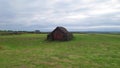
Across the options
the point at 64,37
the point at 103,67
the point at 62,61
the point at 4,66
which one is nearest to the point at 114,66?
the point at 103,67

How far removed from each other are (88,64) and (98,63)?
3.51 ft

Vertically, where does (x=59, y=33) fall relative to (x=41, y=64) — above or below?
above

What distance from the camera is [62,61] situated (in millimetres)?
19703

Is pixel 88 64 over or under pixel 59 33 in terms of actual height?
under

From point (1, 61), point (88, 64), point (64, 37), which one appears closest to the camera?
point (88, 64)

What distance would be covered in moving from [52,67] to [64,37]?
21984 millimetres

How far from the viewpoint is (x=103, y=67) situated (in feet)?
58.0

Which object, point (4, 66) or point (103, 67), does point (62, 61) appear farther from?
point (4, 66)

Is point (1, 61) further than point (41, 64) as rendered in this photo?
Yes

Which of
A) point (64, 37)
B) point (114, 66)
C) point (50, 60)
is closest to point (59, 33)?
point (64, 37)

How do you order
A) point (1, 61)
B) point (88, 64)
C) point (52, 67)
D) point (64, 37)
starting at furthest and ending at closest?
point (64, 37) < point (1, 61) < point (88, 64) < point (52, 67)

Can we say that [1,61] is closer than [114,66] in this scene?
No

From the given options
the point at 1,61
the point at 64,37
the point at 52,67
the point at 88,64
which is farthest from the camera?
the point at 64,37

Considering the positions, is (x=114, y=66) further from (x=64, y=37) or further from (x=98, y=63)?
(x=64, y=37)
